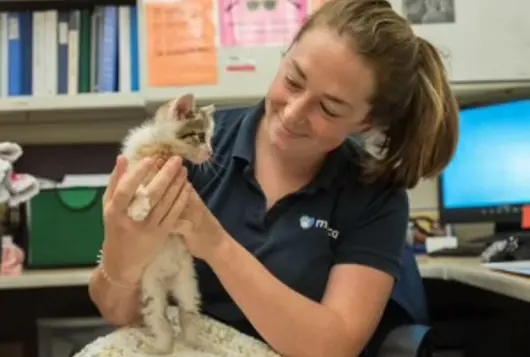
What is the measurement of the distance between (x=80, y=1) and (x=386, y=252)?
51.4 inches

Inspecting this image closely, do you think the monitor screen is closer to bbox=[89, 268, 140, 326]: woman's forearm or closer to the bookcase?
the bookcase

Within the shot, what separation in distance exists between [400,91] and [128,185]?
441 mm

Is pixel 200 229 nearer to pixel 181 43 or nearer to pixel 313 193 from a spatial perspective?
pixel 313 193

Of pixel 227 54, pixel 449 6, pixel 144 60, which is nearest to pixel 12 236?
pixel 144 60

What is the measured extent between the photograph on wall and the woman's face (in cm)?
93

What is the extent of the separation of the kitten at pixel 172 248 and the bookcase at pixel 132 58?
853 mm

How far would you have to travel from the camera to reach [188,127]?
112cm

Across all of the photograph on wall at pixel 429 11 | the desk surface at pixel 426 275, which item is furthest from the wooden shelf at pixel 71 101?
the photograph on wall at pixel 429 11

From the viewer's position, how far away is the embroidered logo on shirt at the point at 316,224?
123cm

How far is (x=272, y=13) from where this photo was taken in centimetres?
205

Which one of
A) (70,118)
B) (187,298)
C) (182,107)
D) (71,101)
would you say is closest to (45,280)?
(71,101)

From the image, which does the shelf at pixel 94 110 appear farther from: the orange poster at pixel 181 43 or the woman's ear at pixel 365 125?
the woman's ear at pixel 365 125

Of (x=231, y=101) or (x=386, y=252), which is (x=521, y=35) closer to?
(x=231, y=101)

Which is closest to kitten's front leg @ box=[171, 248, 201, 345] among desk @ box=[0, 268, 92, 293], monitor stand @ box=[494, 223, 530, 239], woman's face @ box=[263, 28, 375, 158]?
woman's face @ box=[263, 28, 375, 158]
